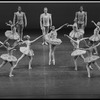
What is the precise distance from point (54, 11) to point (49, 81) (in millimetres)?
7992

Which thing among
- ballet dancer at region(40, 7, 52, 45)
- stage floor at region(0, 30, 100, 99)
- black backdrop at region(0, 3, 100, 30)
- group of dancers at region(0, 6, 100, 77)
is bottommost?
stage floor at region(0, 30, 100, 99)

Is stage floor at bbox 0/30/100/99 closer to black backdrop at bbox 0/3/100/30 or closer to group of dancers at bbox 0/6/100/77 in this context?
group of dancers at bbox 0/6/100/77

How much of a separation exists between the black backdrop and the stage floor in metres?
5.38

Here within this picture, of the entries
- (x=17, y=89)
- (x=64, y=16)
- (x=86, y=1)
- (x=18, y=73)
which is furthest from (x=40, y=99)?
(x=64, y=16)

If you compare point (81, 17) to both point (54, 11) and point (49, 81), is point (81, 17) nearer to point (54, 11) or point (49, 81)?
point (54, 11)

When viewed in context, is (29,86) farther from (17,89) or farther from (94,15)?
(94,15)

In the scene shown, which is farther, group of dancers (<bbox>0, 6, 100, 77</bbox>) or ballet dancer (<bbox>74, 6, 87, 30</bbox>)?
ballet dancer (<bbox>74, 6, 87, 30</bbox>)

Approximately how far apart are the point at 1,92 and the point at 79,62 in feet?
12.5

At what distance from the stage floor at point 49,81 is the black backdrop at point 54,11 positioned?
212 inches

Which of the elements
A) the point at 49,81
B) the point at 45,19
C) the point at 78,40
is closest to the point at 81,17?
the point at 45,19

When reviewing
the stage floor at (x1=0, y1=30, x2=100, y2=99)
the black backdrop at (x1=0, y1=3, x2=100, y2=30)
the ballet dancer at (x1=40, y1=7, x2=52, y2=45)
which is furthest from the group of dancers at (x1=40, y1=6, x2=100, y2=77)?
the black backdrop at (x1=0, y1=3, x2=100, y2=30)

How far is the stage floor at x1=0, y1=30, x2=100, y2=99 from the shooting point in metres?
10.3

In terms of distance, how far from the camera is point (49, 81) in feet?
37.2

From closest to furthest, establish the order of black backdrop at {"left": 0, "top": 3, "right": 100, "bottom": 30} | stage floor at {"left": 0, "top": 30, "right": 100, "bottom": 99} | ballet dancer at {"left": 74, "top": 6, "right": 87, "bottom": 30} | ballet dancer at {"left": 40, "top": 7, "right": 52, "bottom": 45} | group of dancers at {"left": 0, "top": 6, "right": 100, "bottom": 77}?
1. stage floor at {"left": 0, "top": 30, "right": 100, "bottom": 99}
2. group of dancers at {"left": 0, "top": 6, "right": 100, "bottom": 77}
3. ballet dancer at {"left": 40, "top": 7, "right": 52, "bottom": 45}
4. ballet dancer at {"left": 74, "top": 6, "right": 87, "bottom": 30}
5. black backdrop at {"left": 0, "top": 3, "right": 100, "bottom": 30}
